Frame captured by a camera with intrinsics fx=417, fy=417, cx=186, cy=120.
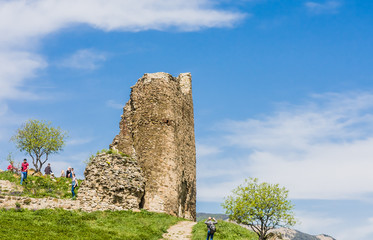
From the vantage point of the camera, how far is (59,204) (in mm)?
29953

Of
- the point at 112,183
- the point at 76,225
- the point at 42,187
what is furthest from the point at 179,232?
the point at 42,187

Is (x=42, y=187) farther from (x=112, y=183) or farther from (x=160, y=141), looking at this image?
(x=160, y=141)

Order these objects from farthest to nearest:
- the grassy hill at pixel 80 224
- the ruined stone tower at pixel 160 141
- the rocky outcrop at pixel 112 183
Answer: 1. the ruined stone tower at pixel 160 141
2. the rocky outcrop at pixel 112 183
3. the grassy hill at pixel 80 224

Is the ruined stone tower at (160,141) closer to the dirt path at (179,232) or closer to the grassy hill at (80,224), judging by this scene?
the grassy hill at (80,224)

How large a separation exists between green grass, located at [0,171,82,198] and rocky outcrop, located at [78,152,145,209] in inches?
85.8

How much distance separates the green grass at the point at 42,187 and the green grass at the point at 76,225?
13.6ft

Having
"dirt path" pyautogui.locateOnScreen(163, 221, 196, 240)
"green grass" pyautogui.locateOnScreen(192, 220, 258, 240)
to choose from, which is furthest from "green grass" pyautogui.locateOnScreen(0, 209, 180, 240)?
"green grass" pyautogui.locateOnScreen(192, 220, 258, 240)

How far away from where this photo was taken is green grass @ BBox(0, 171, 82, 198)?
32.0 m

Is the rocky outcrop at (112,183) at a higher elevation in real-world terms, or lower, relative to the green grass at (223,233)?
higher

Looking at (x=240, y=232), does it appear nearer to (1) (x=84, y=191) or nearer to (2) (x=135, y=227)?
(2) (x=135, y=227)

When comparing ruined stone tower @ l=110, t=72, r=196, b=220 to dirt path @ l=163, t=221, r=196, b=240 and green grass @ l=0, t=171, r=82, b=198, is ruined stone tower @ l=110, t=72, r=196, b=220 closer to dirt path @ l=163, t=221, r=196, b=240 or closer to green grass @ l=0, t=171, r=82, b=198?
dirt path @ l=163, t=221, r=196, b=240

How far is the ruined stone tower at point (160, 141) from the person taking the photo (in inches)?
1416

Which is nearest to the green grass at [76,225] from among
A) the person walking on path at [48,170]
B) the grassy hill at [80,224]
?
the grassy hill at [80,224]

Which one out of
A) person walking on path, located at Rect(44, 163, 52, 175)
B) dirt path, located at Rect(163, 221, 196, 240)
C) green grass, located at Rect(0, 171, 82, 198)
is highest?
person walking on path, located at Rect(44, 163, 52, 175)
